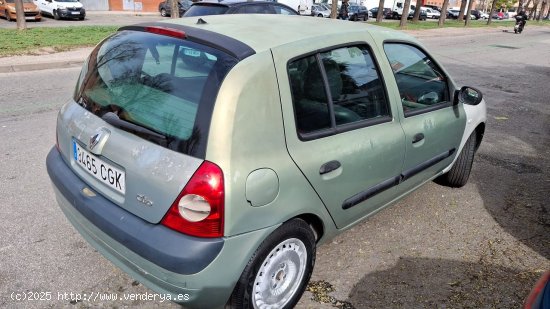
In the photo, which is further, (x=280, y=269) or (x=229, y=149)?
(x=280, y=269)

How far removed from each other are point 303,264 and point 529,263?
73.7 inches

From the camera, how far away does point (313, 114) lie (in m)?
2.39

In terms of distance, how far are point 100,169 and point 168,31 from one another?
0.85 meters

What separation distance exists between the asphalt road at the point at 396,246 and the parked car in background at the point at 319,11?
108 feet

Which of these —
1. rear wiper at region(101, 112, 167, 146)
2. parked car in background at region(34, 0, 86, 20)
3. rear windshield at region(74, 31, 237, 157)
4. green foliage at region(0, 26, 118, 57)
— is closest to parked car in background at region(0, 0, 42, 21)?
parked car in background at region(34, 0, 86, 20)

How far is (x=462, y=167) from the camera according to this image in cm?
420

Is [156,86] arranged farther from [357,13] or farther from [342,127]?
[357,13]

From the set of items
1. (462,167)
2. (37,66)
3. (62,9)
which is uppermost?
(462,167)

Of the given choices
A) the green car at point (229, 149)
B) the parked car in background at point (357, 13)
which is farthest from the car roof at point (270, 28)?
the parked car in background at point (357, 13)

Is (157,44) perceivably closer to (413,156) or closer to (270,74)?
(270,74)

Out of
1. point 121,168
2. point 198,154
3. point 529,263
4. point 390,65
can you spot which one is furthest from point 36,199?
point 529,263

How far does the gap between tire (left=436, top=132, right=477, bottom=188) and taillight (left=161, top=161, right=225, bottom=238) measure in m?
2.95

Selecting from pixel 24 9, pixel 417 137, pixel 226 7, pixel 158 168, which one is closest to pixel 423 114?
pixel 417 137

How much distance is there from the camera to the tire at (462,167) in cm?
414
